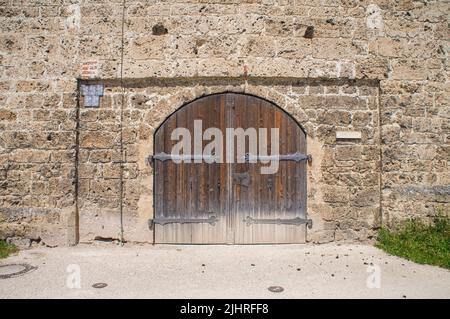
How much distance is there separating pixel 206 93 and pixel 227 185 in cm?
140

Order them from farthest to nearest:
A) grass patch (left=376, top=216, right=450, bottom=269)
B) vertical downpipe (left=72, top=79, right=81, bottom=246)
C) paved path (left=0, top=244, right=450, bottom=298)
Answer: vertical downpipe (left=72, top=79, right=81, bottom=246) → grass patch (left=376, top=216, right=450, bottom=269) → paved path (left=0, top=244, right=450, bottom=298)

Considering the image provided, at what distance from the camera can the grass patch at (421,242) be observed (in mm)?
4624

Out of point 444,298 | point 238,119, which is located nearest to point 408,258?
point 444,298

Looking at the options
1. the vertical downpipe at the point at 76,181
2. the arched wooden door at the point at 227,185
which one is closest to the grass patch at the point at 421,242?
the arched wooden door at the point at 227,185

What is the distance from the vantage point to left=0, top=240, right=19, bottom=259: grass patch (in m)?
4.87

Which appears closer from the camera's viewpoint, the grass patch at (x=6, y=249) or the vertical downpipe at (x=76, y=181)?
the grass patch at (x=6, y=249)

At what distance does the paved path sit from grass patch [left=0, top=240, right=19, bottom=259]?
8.9 inches

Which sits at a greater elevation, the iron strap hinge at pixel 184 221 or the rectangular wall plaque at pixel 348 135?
the rectangular wall plaque at pixel 348 135

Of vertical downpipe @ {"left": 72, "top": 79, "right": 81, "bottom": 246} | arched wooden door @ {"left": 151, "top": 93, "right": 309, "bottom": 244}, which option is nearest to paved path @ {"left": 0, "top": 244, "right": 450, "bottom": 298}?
vertical downpipe @ {"left": 72, "top": 79, "right": 81, "bottom": 246}

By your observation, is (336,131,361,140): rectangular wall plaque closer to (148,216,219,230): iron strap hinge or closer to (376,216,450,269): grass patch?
(376,216,450,269): grass patch

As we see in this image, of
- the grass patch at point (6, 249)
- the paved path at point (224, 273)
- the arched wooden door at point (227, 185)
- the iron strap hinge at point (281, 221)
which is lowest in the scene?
the paved path at point (224, 273)

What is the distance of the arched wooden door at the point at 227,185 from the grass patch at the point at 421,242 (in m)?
1.21

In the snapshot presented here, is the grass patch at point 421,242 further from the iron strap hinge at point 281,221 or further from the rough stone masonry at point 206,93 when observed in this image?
the iron strap hinge at point 281,221

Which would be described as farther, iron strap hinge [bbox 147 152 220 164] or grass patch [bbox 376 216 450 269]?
iron strap hinge [bbox 147 152 220 164]
